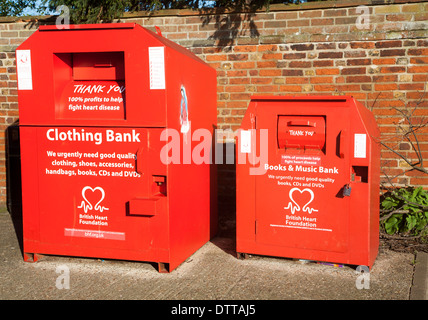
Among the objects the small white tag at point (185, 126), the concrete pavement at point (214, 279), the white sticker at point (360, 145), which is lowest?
the concrete pavement at point (214, 279)

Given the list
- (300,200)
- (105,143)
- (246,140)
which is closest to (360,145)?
(300,200)

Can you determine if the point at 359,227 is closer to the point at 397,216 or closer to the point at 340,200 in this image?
the point at 340,200

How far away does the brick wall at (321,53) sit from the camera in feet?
16.9

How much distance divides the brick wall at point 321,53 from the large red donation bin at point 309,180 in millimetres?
1163

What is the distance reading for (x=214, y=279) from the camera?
12.7 feet

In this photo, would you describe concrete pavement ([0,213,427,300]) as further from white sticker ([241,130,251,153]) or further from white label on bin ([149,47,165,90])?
white label on bin ([149,47,165,90])

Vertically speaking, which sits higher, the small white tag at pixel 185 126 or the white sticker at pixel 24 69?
the white sticker at pixel 24 69

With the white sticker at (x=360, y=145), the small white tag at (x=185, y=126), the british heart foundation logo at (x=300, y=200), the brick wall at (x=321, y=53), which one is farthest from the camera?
the brick wall at (x=321, y=53)

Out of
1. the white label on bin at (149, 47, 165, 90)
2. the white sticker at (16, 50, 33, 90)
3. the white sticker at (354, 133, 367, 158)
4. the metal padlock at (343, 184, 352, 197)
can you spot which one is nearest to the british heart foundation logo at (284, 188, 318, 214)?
the metal padlock at (343, 184, 352, 197)

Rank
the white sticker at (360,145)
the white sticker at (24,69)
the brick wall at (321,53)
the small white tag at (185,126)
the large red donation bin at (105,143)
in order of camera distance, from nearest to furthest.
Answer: the white sticker at (360,145), the large red donation bin at (105,143), the white sticker at (24,69), the small white tag at (185,126), the brick wall at (321,53)

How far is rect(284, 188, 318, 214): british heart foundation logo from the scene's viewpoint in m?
4.08

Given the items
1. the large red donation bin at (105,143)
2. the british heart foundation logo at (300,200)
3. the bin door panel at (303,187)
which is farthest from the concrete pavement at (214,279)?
the british heart foundation logo at (300,200)

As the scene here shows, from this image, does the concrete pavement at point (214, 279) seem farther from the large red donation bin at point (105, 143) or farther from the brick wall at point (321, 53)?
the brick wall at point (321, 53)

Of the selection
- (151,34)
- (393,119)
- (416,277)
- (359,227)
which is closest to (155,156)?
(151,34)
